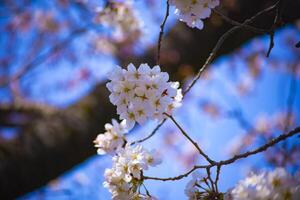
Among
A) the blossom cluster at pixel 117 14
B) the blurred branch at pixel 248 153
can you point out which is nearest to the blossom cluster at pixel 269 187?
the blurred branch at pixel 248 153

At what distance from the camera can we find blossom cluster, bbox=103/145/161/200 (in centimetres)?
156

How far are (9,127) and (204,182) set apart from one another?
4.31 meters

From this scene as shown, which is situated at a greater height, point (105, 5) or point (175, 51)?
point (175, 51)

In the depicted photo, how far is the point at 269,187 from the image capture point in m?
1.31

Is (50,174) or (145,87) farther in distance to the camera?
(50,174)

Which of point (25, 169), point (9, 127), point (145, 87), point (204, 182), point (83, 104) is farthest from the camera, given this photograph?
point (9, 127)

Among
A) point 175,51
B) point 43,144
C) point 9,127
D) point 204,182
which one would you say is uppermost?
point 9,127

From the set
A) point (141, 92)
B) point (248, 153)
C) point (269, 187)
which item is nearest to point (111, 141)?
point (141, 92)

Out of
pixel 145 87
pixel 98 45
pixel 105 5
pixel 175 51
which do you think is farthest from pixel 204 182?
pixel 98 45

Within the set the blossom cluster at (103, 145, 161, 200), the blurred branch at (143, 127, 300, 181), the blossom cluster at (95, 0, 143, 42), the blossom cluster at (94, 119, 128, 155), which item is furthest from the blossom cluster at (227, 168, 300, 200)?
A: the blossom cluster at (95, 0, 143, 42)

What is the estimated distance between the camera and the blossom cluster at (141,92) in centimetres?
143

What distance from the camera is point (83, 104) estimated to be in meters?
3.73

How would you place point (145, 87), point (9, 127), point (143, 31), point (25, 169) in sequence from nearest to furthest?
point (145, 87) → point (25, 169) → point (143, 31) → point (9, 127)

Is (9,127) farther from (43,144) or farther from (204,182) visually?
(204,182)
